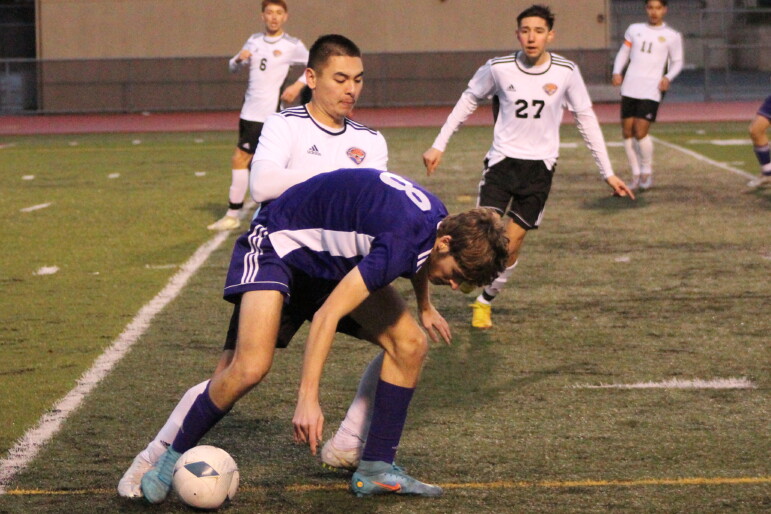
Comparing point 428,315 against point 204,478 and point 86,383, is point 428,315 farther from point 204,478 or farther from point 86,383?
point 86,383

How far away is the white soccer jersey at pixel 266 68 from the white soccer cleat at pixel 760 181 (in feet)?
18.6

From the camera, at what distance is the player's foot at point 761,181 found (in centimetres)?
1425

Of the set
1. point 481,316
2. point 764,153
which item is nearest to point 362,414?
point 481,316

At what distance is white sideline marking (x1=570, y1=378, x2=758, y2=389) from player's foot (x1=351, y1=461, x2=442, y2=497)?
74.3 inches

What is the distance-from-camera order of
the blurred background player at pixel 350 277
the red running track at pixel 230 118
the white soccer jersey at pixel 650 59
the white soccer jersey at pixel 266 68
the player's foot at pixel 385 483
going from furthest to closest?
1. the red running track at pixel 230 118
2. the white soccer jersey at pixel 650 59
3. the white soccer jersey at pixel 266 68
4. the player's foot at pixel 385 483
5. the blurred background player at pixel 350 277

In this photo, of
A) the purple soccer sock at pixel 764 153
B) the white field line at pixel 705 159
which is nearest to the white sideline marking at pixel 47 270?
the purple soccer sock at pixel 764 153

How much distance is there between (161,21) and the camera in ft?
105

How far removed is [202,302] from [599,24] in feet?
82.5

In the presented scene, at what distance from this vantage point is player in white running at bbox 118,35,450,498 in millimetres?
4969

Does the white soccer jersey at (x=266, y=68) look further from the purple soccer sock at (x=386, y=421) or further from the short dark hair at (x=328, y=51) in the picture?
the purple soccer sock at (x=386, y=421)

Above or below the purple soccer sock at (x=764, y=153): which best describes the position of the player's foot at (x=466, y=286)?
above

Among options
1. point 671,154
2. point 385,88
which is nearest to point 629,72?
point 671,154

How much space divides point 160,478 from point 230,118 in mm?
24664

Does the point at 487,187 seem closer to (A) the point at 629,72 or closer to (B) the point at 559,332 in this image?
Result: (B) the point at 559,332
